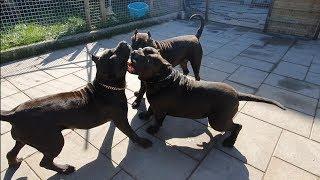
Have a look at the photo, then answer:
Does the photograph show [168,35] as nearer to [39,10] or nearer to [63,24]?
[63,24]

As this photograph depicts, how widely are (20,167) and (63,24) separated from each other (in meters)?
5.72

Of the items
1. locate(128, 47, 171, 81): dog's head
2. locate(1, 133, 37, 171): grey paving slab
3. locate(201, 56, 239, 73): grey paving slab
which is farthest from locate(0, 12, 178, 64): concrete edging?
locate(128, 47, 171, 81): dog's head

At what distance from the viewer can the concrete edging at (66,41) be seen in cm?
589

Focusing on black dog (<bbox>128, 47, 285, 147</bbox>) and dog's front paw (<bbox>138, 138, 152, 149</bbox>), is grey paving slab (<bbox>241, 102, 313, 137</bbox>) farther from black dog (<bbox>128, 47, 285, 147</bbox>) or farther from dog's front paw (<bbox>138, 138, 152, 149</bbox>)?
dog's front paw (<bbox>138, 138, 152, 149</bbox>)

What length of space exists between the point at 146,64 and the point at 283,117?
2.66 m

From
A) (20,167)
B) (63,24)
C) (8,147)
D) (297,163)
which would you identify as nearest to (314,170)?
(297,163)

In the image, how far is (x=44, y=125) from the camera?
8.18 ft

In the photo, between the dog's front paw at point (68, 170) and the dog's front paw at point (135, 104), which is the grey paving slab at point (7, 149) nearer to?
the dog's front paw at point (68, 170)

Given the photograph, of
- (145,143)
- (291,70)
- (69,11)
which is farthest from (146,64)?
(69,11)

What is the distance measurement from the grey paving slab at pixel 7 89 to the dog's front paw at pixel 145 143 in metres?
2.74

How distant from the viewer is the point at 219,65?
240 inches

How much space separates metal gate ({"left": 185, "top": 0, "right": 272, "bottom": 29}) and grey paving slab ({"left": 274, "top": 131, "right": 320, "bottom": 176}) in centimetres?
661

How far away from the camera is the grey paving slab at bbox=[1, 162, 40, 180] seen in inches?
116

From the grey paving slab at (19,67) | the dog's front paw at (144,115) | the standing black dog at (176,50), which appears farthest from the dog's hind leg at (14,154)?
the grey paving slab at (19,67)
